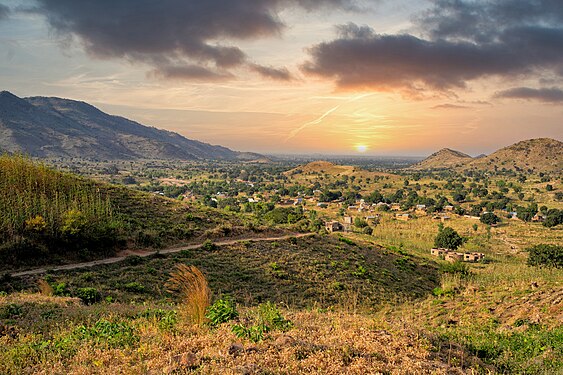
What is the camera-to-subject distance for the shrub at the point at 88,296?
13.0 m

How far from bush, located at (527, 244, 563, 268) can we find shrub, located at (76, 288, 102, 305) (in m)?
44.7

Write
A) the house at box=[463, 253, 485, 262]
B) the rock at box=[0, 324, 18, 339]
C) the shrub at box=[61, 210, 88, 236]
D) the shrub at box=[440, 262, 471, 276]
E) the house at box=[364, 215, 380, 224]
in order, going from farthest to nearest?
1. the house at box=[364, 215, 380, 224]
2. the house at box=[463, 253, 485, 262]
3. the shrub at box=[440, 262, 471, 276]
4. the shrub at box=[61, 210, 88, 236]
5. the rock at box=[0, 324, 18, 339]

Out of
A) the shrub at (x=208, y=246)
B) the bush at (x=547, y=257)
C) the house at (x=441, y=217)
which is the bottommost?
the house at (x=441, y=217)

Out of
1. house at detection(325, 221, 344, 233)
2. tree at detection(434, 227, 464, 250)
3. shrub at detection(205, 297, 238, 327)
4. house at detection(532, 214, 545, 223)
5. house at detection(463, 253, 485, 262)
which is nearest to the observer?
shrub at detection(205, 297, 238, 327)

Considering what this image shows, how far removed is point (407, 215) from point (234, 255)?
68.9m

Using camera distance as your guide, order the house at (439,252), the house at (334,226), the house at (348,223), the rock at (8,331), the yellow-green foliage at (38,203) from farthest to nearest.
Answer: the house at (348,223) < the house at (334,226) < the house at (439,252) < the yellow-green foliage at (38,203) < the rock at (8,331)

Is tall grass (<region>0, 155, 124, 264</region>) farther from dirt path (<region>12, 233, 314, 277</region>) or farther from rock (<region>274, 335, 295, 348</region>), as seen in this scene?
rock (<region>274, 335, 295, 348</region>)

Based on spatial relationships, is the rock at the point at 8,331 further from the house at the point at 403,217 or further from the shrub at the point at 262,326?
the house at the point at 403,217

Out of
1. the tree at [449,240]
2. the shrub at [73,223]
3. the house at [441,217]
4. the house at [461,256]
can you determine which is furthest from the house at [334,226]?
the shrub at [73,223]

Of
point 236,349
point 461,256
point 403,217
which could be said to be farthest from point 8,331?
point 403,217

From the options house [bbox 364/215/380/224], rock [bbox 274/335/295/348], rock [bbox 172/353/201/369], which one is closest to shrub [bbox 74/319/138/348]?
rock [bbox 172/353/201/369]

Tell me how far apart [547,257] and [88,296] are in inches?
1830

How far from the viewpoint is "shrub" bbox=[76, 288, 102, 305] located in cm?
1298

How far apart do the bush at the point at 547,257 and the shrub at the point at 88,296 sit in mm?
44700
